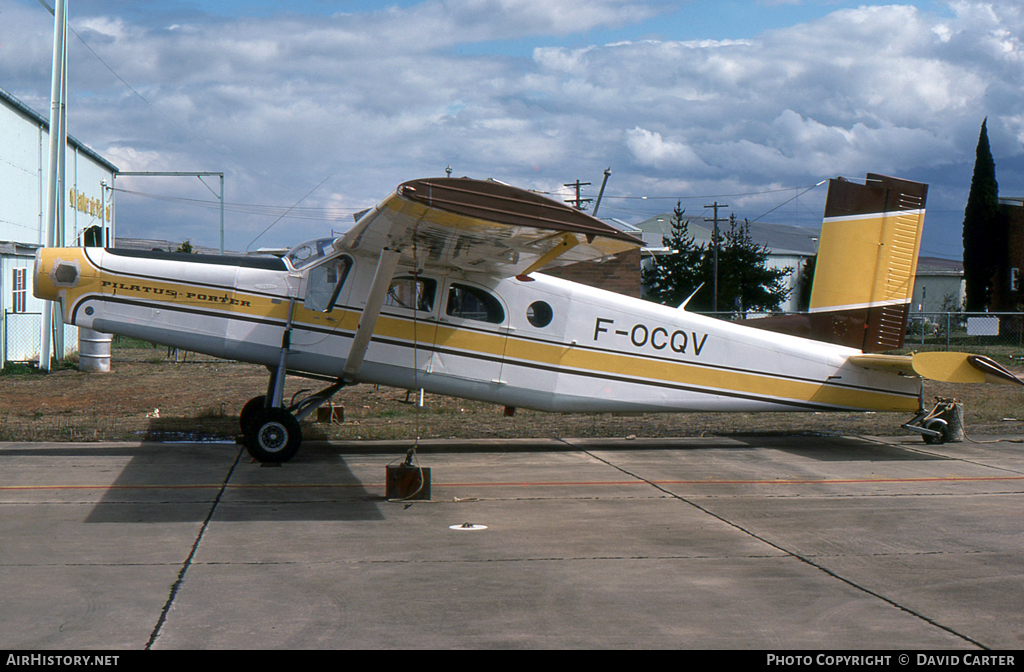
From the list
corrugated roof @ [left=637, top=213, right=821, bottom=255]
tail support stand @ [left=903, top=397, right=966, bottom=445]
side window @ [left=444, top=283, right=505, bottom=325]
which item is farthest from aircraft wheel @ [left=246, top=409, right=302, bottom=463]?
corrugated roof @ [left=637, top=213, right=821, bottom=255]

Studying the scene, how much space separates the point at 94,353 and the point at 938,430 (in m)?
17.5

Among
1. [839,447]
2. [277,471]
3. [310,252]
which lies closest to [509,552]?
[277,471]

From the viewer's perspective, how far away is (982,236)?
177 feet

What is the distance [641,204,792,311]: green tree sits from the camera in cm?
4362

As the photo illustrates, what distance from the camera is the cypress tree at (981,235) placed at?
175 feet

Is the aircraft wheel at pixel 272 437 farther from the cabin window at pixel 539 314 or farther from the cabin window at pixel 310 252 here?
the cabin window at pixel 539 314

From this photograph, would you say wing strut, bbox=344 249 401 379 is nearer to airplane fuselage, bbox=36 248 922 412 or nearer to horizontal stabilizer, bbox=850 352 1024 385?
airplane fuselage, bbox=36 248 922 412

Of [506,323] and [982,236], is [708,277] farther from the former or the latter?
[506,323]

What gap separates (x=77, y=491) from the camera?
311 inches

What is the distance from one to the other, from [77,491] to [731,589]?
5.92 meters

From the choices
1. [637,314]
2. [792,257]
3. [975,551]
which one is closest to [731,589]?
[975,551]

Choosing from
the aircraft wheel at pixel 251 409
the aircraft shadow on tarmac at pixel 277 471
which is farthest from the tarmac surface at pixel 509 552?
the aircraft wheel at pixel 251 409

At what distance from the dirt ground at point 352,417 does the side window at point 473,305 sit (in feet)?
6.50

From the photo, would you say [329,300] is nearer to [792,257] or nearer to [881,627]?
[881,627]
